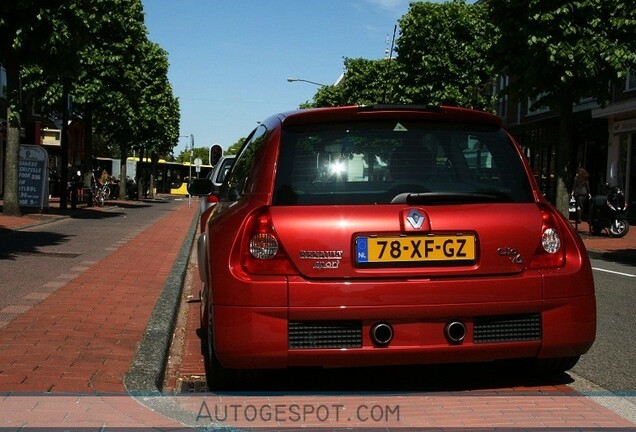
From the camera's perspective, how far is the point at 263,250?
4031 mm

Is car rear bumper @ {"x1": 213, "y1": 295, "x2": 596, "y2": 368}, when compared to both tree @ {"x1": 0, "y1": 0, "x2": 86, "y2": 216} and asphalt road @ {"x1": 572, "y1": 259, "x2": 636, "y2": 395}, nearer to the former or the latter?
asphalt road @ {"x1": 572, "y1": 259, "x2": 636, "y2": 395}

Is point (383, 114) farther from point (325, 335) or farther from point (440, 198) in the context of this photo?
point (325, 335)

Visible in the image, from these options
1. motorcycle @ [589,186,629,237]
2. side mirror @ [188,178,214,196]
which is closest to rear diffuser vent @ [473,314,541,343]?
side mirror @ [188,178,214,196]

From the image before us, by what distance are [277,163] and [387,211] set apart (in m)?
0.64

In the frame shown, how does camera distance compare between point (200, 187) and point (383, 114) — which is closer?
point (383, 114)

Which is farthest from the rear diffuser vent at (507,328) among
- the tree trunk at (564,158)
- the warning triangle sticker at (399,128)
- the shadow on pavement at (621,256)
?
the tree trunk at (564,158)

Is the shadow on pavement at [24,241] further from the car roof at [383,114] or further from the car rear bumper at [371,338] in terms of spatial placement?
the car rear bumper at [371,338]

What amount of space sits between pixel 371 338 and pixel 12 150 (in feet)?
57.6

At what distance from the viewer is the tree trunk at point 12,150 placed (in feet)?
63.6

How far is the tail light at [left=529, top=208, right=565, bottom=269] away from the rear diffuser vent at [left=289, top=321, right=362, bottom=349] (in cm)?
97

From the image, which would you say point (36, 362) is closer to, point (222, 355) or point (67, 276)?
point (222, 355)

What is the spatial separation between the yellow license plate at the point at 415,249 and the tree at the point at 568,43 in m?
15.2

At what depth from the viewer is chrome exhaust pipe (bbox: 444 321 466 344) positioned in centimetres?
404

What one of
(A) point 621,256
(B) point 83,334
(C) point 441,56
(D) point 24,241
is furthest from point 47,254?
(C) point 441,56
